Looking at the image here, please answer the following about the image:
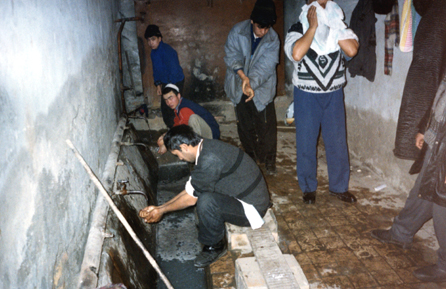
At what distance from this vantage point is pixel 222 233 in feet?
10.5

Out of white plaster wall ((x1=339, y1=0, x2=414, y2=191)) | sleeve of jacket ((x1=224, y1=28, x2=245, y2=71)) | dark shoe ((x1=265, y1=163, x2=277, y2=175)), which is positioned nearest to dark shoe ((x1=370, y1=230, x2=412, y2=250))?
white plaster wall ((x1=339, y1=0, x2=414, y2=191))

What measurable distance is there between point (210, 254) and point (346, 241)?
1407 millimetres

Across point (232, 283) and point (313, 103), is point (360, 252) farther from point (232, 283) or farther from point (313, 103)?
point (313, 103)

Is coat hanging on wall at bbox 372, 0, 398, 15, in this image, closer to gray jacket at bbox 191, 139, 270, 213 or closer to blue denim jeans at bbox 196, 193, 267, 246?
gray jacket at bbox 191, 139, 270, 213

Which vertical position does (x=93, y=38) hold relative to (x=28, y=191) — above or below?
above

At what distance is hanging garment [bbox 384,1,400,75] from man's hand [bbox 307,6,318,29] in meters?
1.29

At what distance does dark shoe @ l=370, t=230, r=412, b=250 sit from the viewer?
123 inches

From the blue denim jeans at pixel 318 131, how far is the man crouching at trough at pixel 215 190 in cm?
101

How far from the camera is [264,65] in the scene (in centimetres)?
479

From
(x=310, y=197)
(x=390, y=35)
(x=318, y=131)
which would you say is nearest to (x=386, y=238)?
(x=310, y=197)

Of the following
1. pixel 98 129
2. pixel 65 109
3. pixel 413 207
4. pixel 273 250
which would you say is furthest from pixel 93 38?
pixel 413 207

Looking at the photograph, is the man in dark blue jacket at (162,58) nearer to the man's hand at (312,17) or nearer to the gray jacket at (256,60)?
the gray jacket at (256,60)

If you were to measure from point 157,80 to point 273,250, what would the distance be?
471 centimetres

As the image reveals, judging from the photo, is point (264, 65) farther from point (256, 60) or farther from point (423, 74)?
point (423, 74)
